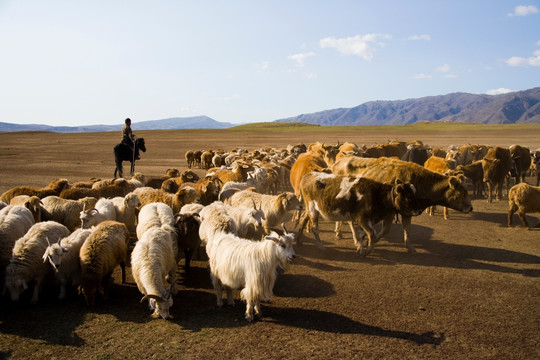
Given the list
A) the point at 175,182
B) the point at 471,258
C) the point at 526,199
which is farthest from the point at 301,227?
the point at 526,199

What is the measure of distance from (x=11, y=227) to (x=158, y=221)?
2782 millimetres

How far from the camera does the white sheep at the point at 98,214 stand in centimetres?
816

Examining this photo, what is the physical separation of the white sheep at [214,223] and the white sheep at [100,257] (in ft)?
4.80

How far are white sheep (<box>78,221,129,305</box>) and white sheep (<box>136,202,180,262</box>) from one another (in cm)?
55

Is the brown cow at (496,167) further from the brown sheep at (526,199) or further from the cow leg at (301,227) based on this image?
the cow leg at (301,227)

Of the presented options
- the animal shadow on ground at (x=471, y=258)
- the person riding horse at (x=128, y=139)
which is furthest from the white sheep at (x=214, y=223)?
the person riding horse at (x=128, y=139)

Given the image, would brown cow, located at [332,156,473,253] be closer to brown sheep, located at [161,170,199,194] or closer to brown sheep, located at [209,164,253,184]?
brown sheep, located at [209,164,253,184]

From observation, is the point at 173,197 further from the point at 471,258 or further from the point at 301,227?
the point at 471,258

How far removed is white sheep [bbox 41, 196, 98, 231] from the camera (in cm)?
908

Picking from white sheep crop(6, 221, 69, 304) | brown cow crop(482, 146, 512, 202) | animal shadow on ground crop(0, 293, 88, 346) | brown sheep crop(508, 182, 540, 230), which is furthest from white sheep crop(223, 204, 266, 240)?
brown cow crop(482, 146, 512, 202)

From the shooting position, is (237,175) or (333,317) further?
(237,175)

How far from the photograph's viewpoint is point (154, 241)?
6430mm

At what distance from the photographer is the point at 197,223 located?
25.6 ft

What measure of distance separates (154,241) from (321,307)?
293 centimetres
